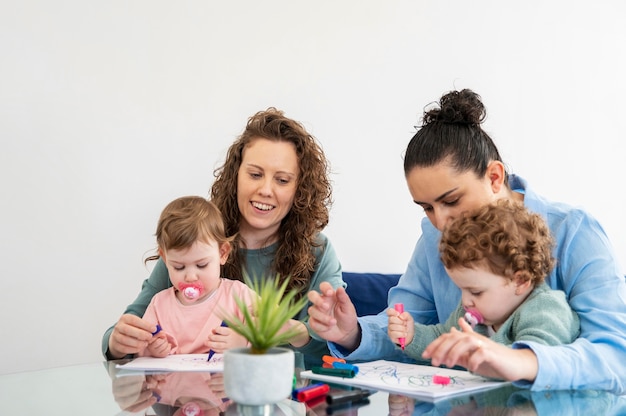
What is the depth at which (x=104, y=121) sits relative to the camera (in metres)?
2.58

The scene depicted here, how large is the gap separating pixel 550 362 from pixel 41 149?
1.87 m

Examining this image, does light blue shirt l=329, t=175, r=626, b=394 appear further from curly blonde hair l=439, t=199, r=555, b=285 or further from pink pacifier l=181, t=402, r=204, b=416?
pink pacifier l=181, t=402, r=204, b=416

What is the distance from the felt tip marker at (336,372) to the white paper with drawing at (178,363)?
20cm

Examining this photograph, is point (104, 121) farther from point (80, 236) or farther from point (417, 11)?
point (417, 11)

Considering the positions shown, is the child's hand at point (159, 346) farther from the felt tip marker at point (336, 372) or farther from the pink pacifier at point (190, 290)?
the felt tip marker at point (336, 372)

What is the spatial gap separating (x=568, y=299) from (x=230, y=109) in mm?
1584

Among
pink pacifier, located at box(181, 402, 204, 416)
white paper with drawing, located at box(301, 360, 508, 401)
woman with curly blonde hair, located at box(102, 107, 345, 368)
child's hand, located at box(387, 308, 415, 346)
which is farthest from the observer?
woman with curly blonde hair, located at box(102, 107, 345, 368)

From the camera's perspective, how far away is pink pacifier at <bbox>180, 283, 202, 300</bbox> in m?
1.85

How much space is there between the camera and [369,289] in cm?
265

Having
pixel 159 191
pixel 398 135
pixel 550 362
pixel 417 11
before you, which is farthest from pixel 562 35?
pixel 550 362

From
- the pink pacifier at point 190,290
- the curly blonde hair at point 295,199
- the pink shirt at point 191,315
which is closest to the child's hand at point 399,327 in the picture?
the pink shirt at point 191,315

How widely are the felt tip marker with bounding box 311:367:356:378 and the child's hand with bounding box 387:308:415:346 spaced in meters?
0.16

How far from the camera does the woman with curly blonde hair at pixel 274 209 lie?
2.15m

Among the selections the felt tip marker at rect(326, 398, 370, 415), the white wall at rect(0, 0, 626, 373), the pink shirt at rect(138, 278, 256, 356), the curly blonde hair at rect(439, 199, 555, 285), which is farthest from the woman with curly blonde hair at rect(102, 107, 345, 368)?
the felt tip marker at rect(326, 398, 370, 415)
